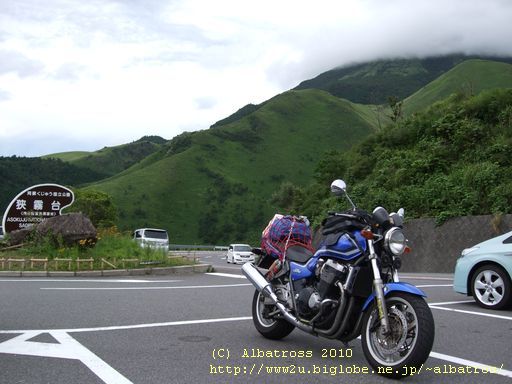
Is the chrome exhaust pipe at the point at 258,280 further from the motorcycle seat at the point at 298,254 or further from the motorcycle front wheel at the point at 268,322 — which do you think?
the motorcycle seat at the point at 298,254

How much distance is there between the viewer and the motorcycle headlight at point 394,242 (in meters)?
4.77

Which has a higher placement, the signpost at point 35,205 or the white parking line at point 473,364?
the signpost at point 35,205

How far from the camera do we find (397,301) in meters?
4.75

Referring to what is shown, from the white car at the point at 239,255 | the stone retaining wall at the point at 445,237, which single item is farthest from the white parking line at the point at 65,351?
the white car at the point at 239,255

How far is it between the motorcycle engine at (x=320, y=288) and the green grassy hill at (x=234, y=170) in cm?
6822

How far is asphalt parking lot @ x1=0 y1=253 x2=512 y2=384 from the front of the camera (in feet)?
15.7

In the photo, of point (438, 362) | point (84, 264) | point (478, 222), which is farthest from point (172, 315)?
point (478, 222)

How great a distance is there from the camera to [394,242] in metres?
4.79

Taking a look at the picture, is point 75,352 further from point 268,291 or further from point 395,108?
point 395,108

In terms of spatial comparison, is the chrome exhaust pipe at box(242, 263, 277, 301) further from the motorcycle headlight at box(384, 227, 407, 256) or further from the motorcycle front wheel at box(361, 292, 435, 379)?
the motorcycle headlight at box(384, 227, 407, 256)

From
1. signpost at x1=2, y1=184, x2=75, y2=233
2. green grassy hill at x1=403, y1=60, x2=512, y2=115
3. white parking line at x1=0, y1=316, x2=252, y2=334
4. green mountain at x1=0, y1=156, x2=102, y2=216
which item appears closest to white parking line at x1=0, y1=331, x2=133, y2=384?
white parking line at x1=0, y1=316, x2=252, y2=334

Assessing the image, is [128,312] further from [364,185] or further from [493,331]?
[364,185]

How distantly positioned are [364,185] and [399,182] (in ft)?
7.43

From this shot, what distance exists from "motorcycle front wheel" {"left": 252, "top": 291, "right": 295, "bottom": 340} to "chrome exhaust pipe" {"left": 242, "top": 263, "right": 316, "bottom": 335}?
0.24 m
